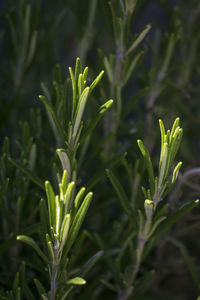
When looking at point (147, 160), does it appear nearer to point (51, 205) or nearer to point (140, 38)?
point (51, 205)

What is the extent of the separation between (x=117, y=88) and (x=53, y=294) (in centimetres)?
43

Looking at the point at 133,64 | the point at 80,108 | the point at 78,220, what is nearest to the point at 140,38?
the point at 133,64

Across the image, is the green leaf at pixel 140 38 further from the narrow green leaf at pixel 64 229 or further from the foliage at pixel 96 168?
the narrow green leaf at pixel 64 229

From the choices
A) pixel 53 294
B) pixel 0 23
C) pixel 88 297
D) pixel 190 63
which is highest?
pixel 0 23

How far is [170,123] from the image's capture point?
114cm

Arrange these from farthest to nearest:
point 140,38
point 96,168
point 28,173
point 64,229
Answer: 1. point 96,168
2. point 140,38
3. point 28,173
4. point 64,229

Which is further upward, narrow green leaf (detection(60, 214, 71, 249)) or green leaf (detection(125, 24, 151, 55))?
green leaf (detection(125, 24, 151, 55))

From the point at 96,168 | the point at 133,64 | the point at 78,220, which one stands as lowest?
the point at 96,168

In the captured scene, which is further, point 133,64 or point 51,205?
point 133,64

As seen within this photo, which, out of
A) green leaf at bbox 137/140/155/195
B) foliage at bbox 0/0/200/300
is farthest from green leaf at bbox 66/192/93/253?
green leaf at bbox 137/140/155/195

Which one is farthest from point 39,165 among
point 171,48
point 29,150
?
point 171,48

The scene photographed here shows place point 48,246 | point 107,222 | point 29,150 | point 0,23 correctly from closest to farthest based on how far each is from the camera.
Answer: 1. point 48,246
2. point 29,150
3. point 107,222
4. point 0,23

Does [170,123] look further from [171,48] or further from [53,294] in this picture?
[53,294]

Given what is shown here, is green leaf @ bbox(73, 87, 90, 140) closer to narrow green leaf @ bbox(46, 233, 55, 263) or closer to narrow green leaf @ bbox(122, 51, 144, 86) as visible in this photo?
narrow green leaf @ bbox(46, 233, 55, 263)
